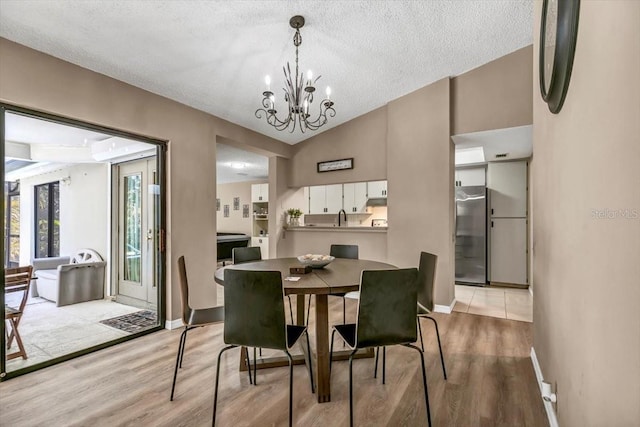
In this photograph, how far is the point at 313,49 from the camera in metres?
2.99

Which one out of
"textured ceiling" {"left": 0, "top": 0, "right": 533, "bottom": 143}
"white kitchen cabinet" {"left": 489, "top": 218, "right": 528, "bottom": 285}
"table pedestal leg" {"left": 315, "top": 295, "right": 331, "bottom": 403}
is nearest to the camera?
"table pedestal leg" {"left": 315, "top": 295, "right": 331, "bottom": 403}

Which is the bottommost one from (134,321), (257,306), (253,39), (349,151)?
(134,321)

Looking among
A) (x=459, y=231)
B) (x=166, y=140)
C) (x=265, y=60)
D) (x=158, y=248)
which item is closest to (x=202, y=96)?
(x=166, y=140)

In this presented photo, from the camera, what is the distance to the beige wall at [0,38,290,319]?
7.93ft

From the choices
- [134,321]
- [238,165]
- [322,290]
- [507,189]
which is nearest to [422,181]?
[507,189]

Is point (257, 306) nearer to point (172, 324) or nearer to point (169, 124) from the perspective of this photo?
point (172, 324)

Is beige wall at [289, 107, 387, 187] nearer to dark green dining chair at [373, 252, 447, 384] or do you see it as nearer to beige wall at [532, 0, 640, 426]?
dark green dining chair at [373, 252, 447, 384]

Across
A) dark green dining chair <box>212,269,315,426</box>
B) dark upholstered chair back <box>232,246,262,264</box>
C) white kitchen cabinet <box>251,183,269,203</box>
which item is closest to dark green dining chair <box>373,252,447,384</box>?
dark green dining chair <box>212,269,315,426</box>

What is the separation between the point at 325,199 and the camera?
728cm

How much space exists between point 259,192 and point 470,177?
17.4 ft

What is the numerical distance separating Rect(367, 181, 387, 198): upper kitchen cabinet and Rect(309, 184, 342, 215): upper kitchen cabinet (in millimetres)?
670

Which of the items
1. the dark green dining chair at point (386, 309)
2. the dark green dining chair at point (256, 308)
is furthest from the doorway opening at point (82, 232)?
the dark green dining chair at point (386, 309)

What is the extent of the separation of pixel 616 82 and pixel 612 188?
30 cm

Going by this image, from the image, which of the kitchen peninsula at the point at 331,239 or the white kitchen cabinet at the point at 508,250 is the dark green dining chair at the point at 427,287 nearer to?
the kitchen peninsula at the point at 331,239
